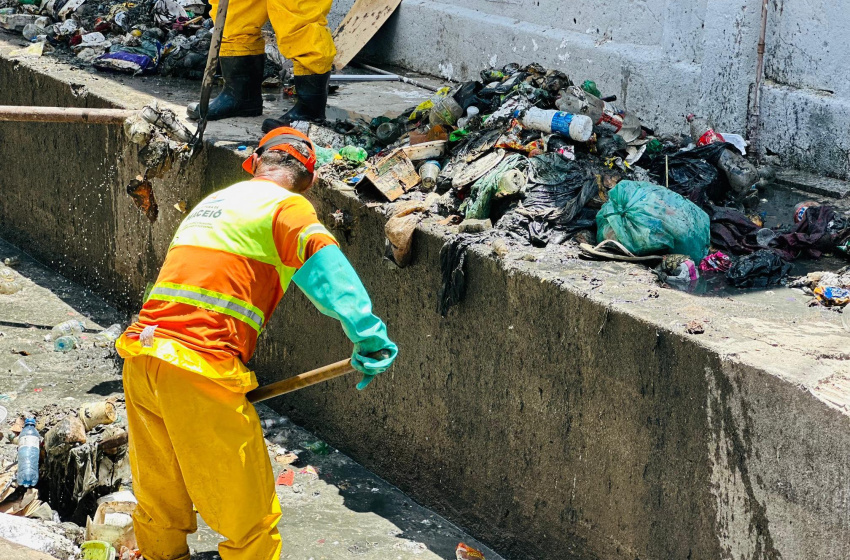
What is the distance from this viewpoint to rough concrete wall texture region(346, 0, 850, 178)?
16.8ft

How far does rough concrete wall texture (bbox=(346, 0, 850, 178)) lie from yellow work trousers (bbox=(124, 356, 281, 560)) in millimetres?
3249

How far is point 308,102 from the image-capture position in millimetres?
5789

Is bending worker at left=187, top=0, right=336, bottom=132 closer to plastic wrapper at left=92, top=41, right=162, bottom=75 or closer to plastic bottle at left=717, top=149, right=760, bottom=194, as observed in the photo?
plastic wrapper at left=92, top=41, right=162, bottom=75

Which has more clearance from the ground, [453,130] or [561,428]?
[453,130]

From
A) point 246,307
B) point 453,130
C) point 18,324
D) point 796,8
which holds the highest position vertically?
point 796,8

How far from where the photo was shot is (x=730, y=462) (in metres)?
3.25

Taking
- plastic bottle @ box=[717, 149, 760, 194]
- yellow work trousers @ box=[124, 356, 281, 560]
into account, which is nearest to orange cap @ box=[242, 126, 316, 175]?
yellow work trousers @ box=[124, 356, 281, 560]

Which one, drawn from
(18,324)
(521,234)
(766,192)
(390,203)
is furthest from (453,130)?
(18,324)

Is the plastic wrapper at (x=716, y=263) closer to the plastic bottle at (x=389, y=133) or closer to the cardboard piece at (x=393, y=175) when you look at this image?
the cardboard piece at (x=393, y=175)

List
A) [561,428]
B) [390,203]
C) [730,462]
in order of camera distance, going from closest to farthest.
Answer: [730,462] < [561,428] < [390,203]

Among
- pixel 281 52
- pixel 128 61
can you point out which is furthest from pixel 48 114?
pixel 128 61

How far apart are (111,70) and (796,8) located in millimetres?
4292

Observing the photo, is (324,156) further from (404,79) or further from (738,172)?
(404,79)

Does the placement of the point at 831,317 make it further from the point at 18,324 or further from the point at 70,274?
the point at 70,274
